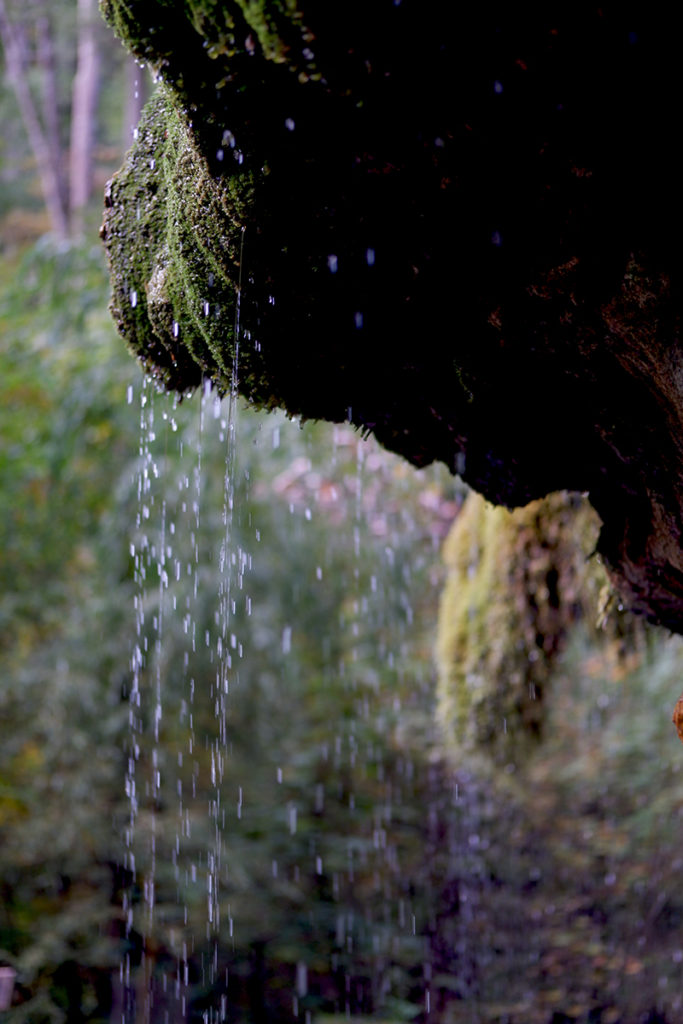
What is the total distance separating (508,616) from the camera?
3.66 m

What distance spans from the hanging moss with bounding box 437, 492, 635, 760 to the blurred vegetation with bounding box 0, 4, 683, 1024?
2.24 feet

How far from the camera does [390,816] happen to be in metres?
6.28

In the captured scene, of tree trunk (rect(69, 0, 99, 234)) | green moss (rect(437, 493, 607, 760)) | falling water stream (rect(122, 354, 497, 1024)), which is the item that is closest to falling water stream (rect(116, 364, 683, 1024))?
falling water stream (rect(122, 354, 497, 1024))

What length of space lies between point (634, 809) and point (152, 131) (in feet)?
18.9

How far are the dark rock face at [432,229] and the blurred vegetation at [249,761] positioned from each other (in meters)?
2.87

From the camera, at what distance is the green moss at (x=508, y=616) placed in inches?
139

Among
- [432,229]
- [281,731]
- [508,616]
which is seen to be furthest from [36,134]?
[432,229]

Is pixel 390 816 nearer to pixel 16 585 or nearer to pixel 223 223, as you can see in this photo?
pixel 16 585

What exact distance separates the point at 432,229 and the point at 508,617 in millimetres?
2518

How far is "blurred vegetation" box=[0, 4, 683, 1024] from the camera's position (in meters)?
4.93

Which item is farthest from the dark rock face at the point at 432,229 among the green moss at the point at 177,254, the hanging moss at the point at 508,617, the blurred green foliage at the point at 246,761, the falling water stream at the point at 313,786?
the falling water stream at the point at 313,786

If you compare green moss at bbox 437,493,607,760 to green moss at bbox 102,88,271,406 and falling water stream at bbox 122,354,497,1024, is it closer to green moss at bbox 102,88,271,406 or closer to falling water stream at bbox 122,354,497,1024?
falling water stream at bbox 122,354,497,1024

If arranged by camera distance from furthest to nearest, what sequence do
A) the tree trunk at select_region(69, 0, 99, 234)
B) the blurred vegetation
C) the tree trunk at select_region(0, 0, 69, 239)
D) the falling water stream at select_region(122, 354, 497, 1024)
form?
the tree trunk at select_region(69, 0, 99, 234), the tree trunk at select_region(0, 0, 69, 239), the falling water stream at select_region(122, 354, 497, 1024), the blurred vegetation

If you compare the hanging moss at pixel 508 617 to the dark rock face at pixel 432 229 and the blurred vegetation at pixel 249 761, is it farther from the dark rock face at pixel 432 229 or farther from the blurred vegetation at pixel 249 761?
the dark rock face at pixel 432 229
